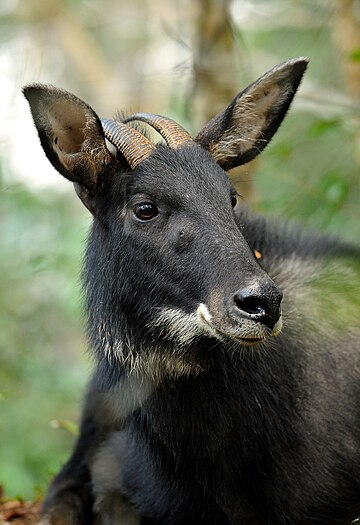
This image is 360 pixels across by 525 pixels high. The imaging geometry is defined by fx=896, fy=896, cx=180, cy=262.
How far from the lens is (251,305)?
4.87 meters

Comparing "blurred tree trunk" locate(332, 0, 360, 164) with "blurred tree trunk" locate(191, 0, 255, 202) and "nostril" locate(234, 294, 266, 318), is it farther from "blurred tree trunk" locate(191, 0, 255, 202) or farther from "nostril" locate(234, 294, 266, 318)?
"nostril" locate(234, 294, 266, 318)

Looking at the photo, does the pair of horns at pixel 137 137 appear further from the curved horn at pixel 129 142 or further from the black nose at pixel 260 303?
the black nose at pixel 260 303

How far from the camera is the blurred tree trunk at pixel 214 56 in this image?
9.05 metres

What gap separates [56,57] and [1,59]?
9.82 meters

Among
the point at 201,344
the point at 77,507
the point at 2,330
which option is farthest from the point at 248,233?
the point at 2,330

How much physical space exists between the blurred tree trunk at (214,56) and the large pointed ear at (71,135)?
3.30 metres

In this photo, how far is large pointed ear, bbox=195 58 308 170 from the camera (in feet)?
19.9

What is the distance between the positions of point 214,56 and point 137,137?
11.6 ft

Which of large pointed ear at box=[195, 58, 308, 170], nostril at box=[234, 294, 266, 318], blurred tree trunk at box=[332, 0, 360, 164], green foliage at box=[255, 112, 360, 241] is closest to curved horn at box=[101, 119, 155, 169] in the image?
large pointed ear at box=[195, 58, 308, 170]

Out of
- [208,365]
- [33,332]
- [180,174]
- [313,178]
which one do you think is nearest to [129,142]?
[180,174]

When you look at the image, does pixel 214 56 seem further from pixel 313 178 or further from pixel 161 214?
pixel 161 214

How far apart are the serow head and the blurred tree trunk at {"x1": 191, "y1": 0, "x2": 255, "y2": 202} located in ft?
9.39

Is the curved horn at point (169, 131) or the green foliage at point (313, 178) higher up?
the curved horn at point (169, 131)

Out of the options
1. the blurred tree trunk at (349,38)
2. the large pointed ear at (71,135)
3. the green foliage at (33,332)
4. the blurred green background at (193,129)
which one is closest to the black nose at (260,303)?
the large pointed ear at (71,135)
